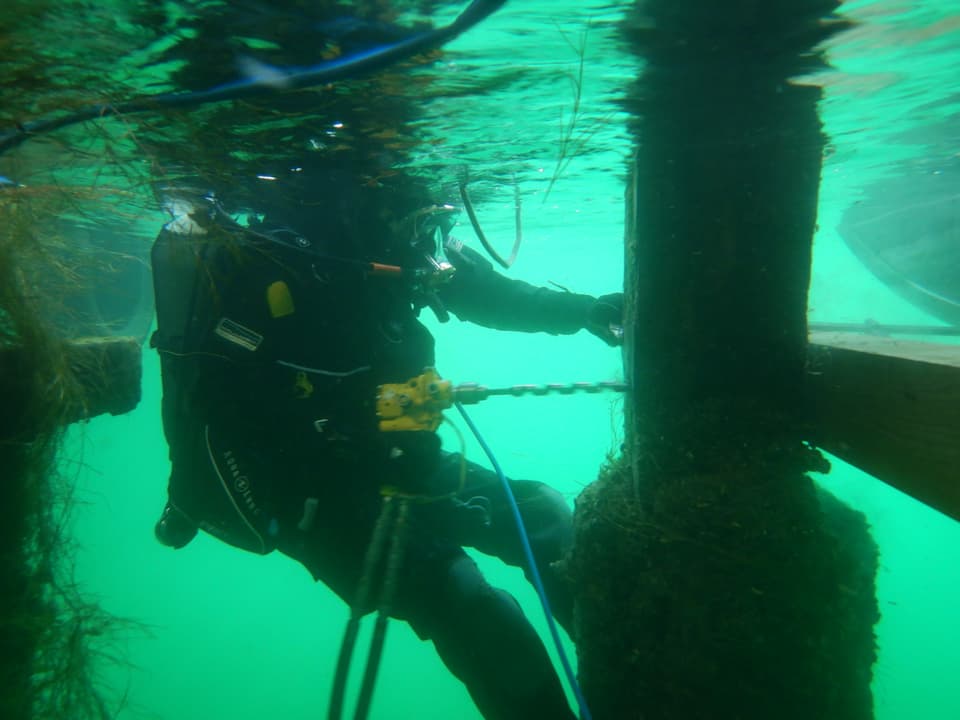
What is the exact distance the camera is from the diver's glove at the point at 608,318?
12.1ft

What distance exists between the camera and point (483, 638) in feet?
9.89

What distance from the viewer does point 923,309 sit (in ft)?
43.2

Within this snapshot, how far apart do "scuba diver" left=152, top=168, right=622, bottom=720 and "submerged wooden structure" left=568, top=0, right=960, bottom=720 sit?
2.78ft

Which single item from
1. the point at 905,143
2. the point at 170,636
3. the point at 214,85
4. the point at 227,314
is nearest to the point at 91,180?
the point at 214,85


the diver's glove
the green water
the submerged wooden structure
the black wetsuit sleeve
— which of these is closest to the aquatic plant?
the green water

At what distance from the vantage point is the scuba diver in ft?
10.3

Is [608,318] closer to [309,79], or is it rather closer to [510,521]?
[510,521]

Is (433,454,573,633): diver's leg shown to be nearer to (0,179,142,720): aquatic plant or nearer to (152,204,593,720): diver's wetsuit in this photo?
(152,204,593,720): diver's wetsuit

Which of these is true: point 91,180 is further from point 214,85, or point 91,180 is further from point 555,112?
point 555,112

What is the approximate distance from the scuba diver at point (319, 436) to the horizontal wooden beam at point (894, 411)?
1.54 m

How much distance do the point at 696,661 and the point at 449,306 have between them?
11.8 ft

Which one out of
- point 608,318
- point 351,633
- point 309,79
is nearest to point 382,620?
point 351,633

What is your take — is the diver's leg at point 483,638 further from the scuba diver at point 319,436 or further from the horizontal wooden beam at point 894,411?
the horizontal wooden beam at point 894,411

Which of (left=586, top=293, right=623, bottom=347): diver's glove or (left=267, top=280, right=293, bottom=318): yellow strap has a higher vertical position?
(left=267, top=280, right=293, bottom=318): yellow strap
